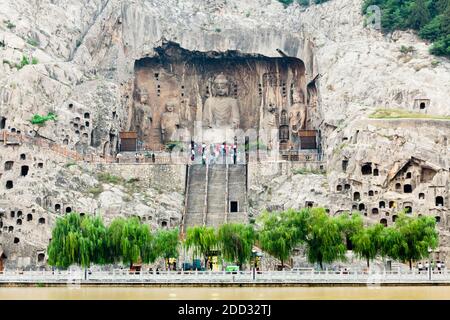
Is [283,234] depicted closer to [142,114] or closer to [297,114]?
[297,114]

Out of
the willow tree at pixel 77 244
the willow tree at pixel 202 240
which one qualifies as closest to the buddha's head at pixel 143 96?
the willow tree at pixel 202 240

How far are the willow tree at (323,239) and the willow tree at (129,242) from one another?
10205 millimetres

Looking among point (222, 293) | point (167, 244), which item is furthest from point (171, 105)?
point (222, 293)

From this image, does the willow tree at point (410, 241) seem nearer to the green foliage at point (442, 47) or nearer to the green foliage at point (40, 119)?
the green foliage at point (442, 47)

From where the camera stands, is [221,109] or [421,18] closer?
[421,18]

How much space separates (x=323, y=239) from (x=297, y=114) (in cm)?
2809

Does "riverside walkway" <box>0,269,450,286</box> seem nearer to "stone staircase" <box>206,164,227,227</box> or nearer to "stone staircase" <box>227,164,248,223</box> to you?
"stone staircase" <box>206,164,227,227</box>

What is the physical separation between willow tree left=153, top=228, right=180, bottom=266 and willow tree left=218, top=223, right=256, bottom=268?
3.02 meters

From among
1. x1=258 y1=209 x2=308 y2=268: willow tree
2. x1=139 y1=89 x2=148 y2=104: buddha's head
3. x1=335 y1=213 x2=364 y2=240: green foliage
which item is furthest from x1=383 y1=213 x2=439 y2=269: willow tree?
x1=139 y1=89 x2=148 y2=104: buddha's head

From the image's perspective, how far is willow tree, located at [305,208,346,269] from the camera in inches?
2443

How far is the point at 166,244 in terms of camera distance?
207 ft

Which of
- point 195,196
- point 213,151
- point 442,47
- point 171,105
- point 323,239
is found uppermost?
point 442,47
